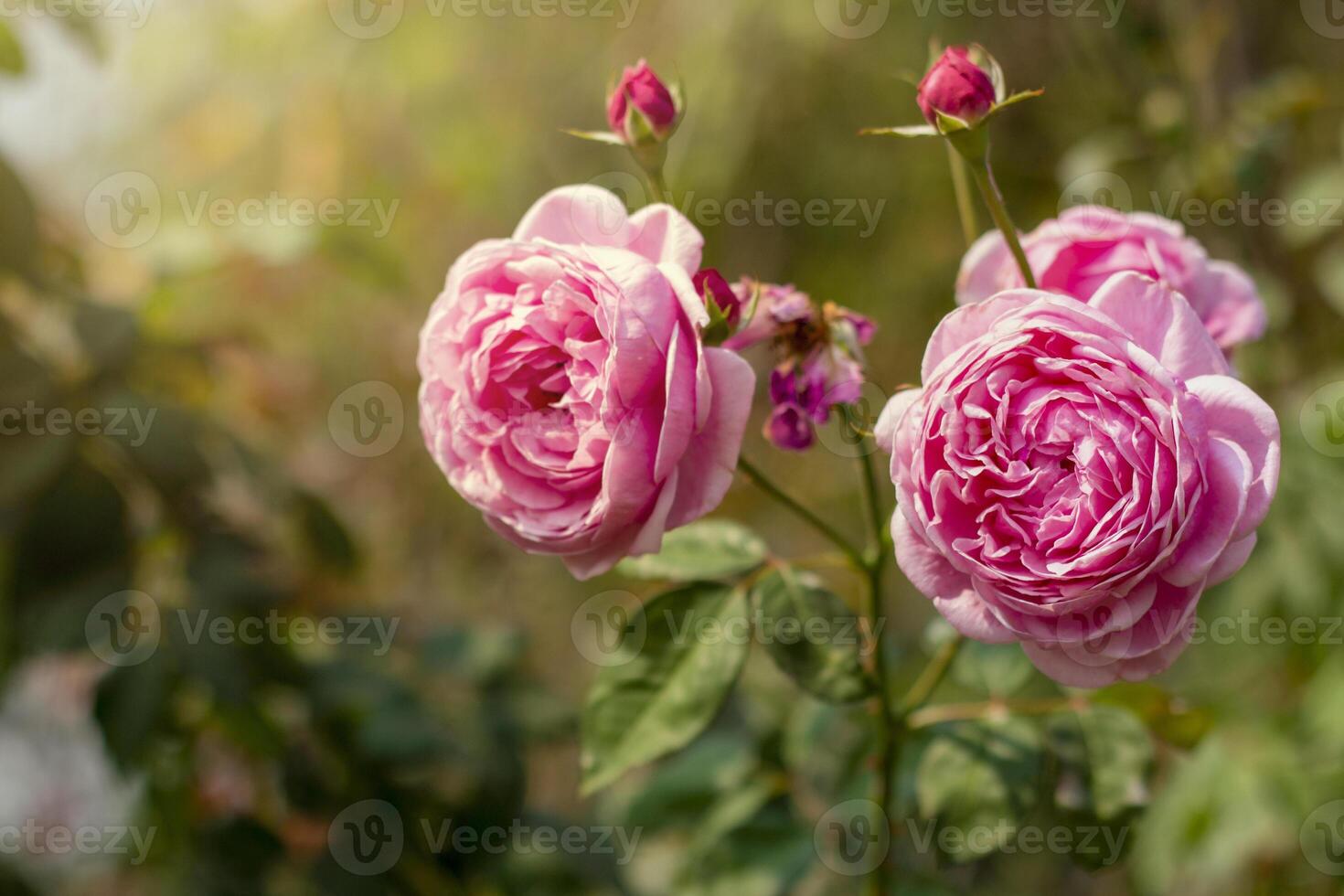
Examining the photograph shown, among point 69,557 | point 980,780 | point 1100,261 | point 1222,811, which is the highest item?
point 1100,261

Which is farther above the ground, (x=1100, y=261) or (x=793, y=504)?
(x=1100, y=261)

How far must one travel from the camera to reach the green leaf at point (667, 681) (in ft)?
1.70

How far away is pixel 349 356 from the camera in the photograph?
1756mm

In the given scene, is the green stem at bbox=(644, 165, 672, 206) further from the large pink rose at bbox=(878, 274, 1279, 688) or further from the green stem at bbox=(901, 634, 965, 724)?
the green stem at bbox=(901, 634, 965, 724)

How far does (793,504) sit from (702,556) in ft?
0.27

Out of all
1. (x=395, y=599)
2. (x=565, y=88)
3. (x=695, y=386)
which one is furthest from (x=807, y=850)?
(x=565, y=88)

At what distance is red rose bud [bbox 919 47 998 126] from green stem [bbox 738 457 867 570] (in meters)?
0.18

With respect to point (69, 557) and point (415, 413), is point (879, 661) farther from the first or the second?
point (415, 413)

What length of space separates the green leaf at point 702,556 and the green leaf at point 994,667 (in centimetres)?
14

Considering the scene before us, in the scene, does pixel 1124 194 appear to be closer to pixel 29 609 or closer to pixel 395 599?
pixel 29 609

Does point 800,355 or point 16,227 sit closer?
point 800,355

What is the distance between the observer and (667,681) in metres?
0.54

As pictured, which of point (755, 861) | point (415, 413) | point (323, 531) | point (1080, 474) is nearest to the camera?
point (1080, 474)

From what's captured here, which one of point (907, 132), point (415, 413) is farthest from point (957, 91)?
point (415, 413)
